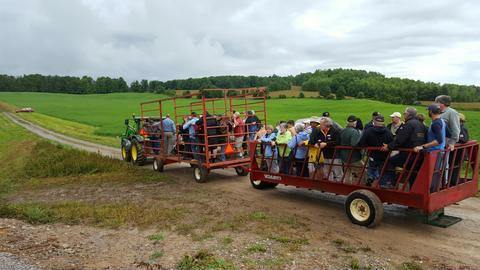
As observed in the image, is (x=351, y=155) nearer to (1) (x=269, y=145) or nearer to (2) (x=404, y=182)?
(2) (x=404, y=182)

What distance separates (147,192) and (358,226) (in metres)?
5.78

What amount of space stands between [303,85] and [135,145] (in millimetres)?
74002

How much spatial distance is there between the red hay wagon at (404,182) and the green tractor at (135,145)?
8186mm

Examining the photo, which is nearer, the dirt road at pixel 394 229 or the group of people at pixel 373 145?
the dirt road at pixel 394 229

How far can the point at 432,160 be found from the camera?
6723 mm

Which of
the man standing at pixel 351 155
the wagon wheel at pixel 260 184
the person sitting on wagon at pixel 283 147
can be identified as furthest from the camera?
the wagon wheel at pixel 260 184

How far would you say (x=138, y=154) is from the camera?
1559 cm

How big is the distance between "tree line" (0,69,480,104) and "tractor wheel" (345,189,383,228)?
40.8 m

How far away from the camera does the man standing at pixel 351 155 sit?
802cm

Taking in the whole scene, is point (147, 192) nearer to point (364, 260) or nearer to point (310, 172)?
point (310, 172)

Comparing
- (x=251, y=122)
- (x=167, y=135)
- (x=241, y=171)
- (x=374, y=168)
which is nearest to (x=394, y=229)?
(x=374, y=168)

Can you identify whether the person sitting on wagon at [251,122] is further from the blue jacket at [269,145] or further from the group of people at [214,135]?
the blue jacket at [269,145]

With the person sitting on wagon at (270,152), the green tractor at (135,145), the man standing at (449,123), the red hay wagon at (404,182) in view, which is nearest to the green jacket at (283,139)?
the person sitting on wagon at (270,152)

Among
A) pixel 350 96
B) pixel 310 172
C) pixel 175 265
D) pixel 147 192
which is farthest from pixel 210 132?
pixel 350 96
